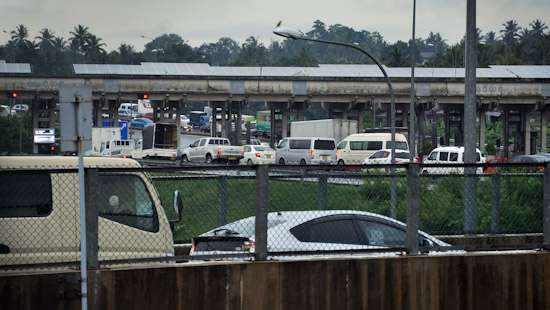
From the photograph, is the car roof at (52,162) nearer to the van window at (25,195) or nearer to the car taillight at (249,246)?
the van window at (25,195)

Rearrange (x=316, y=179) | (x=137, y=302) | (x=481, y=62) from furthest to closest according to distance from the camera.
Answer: (x=481, y=62)
(x=316, y=179)
(x=137, y=302)

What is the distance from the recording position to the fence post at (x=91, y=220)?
11.6 m

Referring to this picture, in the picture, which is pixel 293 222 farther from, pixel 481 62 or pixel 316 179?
pixel 481 62

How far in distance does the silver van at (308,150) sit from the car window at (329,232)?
5054 cm

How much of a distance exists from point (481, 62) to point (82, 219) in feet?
479

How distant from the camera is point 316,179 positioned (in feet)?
46.4

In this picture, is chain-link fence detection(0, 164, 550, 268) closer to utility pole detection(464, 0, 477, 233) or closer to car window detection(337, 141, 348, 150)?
utility pole detection(464, 0, 477, 233)

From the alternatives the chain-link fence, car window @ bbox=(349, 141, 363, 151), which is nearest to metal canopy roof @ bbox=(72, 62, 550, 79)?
car window @ bbox=(349, 141, 363, 151)

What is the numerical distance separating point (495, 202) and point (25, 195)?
680 centimetres

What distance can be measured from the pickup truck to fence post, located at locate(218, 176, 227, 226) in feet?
182

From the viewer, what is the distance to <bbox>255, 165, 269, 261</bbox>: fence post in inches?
→ 484

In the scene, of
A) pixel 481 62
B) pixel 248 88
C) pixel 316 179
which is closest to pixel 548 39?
pixel 481 62

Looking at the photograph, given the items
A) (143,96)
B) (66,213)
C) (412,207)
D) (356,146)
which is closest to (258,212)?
(412,207)

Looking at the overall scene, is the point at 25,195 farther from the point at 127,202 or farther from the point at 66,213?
the point at 127,202
